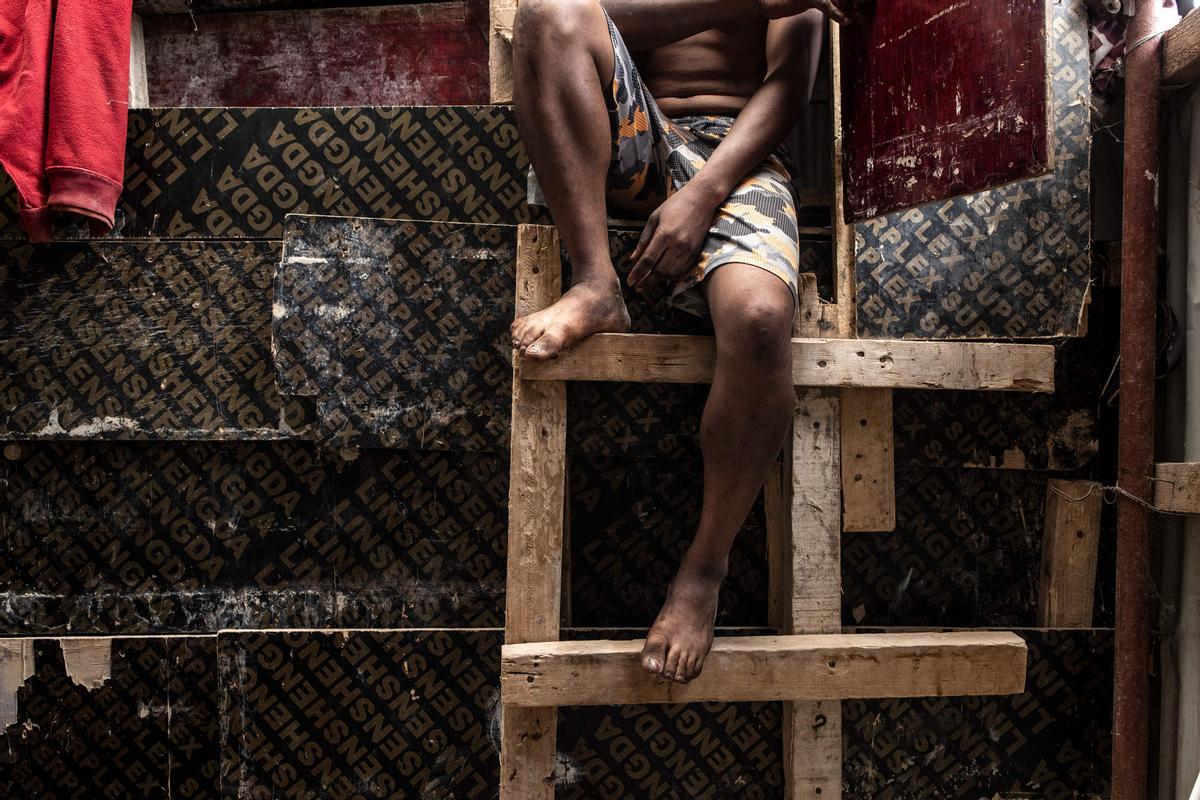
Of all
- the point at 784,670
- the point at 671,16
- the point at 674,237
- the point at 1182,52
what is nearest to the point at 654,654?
the point at 784,670

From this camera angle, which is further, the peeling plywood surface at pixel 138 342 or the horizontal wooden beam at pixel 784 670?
the peeling plywood surface at pixel 138 342

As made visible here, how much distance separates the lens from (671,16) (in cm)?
160

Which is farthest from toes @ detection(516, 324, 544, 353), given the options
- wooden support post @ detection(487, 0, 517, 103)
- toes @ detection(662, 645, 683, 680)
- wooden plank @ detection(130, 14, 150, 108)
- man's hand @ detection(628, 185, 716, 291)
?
wooden plank @ detection(130, 14, 150, 108)

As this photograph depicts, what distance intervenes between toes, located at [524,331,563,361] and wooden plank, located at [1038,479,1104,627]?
1145 mm

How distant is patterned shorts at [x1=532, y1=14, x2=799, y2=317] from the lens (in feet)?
4.69

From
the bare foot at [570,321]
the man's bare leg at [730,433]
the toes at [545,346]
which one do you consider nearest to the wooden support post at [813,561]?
the man's bare leg at [730,433]

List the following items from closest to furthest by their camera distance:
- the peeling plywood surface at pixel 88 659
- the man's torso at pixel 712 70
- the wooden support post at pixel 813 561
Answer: the wooden support post at pixel 813 561, the man's torso at pixel 712 70, the peeling plywood surface at pixel 88 659

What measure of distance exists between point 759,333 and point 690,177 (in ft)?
1.24

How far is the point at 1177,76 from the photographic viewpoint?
1607 mm

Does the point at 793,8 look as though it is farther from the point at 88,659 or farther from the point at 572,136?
the point at 88,659

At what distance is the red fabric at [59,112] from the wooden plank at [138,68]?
0.39m

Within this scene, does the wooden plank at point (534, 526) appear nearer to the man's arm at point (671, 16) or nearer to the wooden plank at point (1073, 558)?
the man's arm at point (671, 16)

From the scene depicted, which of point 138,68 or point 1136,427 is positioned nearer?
point 1136,427

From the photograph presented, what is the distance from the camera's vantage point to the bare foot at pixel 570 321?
53.6 inches
